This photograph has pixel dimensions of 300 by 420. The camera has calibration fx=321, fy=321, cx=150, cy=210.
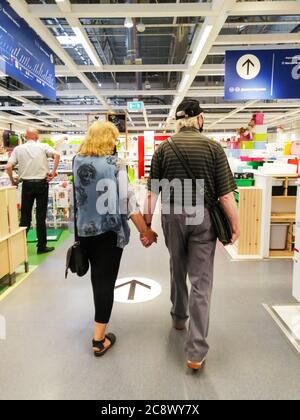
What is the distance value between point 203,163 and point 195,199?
0.23 m

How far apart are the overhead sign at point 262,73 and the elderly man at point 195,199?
4.16 meters

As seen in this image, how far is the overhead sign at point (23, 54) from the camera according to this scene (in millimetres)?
3523

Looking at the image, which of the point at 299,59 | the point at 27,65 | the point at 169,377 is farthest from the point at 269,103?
the point at 169,377

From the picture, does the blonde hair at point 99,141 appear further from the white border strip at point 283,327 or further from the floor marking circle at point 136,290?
the white border strip at point 283,327

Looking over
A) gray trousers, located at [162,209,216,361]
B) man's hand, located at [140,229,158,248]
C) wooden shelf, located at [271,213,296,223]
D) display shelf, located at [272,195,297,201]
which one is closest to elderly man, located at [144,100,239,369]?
gray trousers, located at [162,209,216,361]

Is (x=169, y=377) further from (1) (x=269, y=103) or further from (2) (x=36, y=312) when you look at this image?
(1) (x=269, y=103)

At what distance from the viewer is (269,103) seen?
11148 mm

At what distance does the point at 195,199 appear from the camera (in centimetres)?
202

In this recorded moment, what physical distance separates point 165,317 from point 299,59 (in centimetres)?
518

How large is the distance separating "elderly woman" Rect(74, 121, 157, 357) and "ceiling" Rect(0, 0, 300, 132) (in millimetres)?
2584

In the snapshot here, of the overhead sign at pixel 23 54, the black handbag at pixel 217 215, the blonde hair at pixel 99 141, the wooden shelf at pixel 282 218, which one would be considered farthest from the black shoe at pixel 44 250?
the black handbag at pixel 217 215

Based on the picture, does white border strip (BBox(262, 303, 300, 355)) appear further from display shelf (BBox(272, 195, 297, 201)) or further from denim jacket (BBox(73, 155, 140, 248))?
display shelf (BBox(272, 195, 297, 201))

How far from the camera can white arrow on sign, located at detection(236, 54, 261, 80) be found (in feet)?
18.5

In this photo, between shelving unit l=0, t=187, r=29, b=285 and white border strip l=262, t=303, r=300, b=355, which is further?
shelving unit l=0, t=187, r=29, b=285
